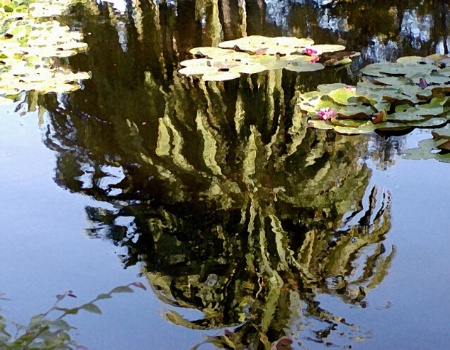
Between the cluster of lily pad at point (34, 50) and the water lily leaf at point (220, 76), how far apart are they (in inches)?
28.3

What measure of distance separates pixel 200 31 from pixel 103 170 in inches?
98.1

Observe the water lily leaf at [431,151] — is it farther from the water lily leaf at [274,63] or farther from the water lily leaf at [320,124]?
the water lily leaf at [274,63]

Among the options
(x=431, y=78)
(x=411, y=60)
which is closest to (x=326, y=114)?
(x=431, y=78)

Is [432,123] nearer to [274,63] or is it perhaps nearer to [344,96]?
[344,96]

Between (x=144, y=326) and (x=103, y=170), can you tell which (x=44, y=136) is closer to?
(x=103, y=170)

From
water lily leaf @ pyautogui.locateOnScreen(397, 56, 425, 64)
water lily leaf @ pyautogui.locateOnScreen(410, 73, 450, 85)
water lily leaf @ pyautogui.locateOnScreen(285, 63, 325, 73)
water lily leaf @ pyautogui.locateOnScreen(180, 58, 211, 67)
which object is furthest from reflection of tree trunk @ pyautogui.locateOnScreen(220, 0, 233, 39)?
water lily leaf @ pyautogui.locateOnScreen(410, 73, 450, 85)

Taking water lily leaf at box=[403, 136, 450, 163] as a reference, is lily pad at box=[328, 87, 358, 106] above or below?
above

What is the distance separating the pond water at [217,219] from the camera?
165 cm

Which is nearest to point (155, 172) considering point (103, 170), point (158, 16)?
point (103, 170)

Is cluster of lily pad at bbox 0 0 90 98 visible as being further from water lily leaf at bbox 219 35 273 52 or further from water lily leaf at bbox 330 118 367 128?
water lily leaf at bbox 330 118 367 128

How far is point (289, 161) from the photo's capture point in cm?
261

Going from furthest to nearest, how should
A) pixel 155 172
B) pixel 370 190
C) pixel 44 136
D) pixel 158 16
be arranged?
pixel 158 16, pixel 44 136, pixel 155 172, pixel 370 190

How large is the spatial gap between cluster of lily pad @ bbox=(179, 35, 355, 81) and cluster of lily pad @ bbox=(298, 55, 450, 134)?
433mm

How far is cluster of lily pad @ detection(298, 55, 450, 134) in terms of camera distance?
286 centimetres
